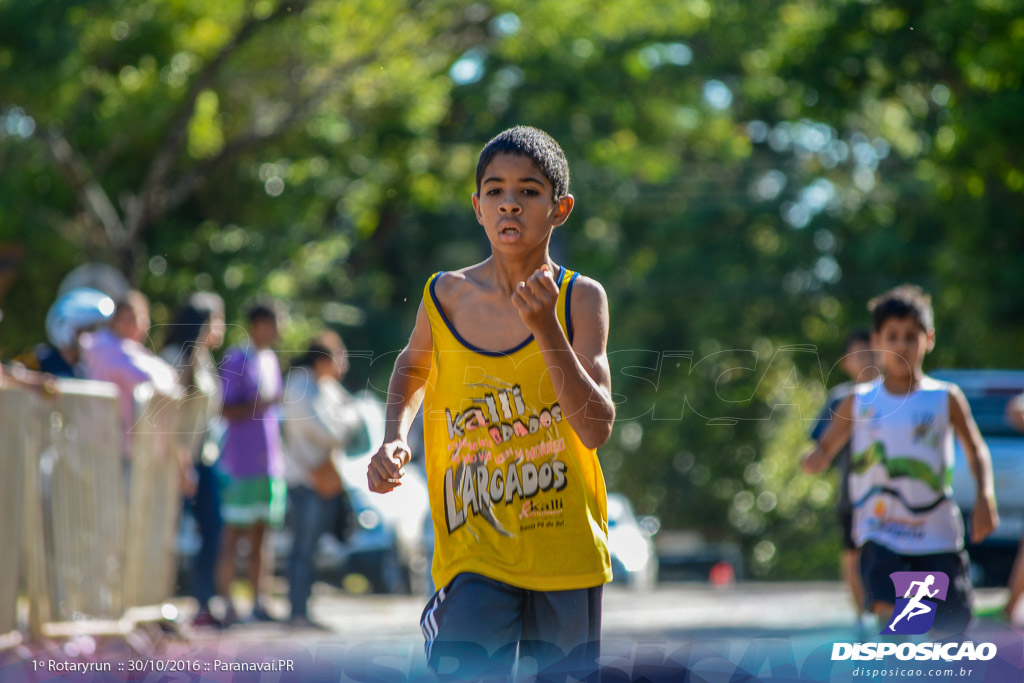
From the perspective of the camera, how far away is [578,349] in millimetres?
3260

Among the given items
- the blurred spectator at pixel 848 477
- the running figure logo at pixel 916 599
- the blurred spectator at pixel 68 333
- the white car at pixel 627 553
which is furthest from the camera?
the white car at pixel 627 553

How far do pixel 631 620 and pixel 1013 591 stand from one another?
2.89 m

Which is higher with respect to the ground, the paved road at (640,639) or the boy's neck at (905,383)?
the boy's neck at (905,383)

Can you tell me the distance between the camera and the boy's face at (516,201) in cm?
326

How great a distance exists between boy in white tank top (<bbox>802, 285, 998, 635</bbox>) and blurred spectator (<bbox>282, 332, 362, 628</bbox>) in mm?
4225

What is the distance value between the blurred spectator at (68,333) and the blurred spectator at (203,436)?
529mm

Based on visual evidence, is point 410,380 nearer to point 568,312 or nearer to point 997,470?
point 568,312

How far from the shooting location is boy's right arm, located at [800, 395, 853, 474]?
5430 millimetres

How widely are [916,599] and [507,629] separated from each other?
191 cm

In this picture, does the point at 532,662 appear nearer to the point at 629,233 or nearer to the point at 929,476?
the point at 929,476

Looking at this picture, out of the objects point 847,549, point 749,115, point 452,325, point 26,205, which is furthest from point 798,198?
point 452,325

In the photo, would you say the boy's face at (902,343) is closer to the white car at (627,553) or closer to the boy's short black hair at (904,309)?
the boy's short black hair at (904,309)

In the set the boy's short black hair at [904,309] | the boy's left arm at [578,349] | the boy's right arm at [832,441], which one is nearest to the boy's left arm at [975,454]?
the boy's short black hair at [904,309]

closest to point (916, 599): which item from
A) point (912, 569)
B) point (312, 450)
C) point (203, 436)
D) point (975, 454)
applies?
point (912, 569)
